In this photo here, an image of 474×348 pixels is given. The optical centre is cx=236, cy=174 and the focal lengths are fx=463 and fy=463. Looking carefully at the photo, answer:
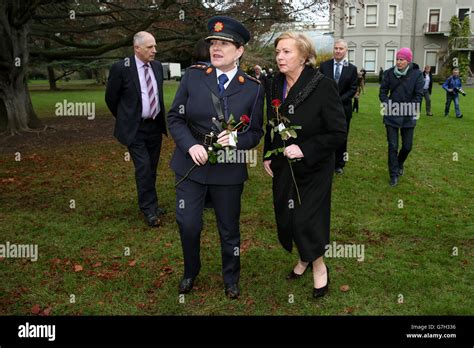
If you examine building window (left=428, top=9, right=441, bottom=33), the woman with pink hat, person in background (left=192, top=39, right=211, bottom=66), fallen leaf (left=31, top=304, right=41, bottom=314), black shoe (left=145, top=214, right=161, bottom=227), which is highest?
building window (left=428, top=9, right=441, bottom=33)

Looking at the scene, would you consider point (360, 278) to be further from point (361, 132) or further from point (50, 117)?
point (50, 117)

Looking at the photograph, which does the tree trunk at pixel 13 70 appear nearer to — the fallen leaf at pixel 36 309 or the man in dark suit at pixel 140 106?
the man in dark suit at pixel 140 106

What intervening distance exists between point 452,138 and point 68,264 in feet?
37.0

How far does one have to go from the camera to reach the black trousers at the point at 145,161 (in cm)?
616

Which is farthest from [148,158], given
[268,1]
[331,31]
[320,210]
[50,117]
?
[331,31]

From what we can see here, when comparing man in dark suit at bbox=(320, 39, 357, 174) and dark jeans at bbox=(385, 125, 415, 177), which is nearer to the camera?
dark jeans at bbox=(385, 125, 415, 177)

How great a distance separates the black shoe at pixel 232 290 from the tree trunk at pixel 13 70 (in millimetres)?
11781

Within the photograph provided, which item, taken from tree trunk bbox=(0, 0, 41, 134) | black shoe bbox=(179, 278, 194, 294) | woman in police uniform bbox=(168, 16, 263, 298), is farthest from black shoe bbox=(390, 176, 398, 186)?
tree trunk bbox=(0, 0, 41, 134)

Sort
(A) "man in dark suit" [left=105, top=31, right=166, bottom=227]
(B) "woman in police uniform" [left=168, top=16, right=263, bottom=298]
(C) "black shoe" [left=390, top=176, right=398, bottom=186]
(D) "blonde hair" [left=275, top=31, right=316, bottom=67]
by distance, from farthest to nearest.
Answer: (C) "black shoe" [left=390, top=176, right=398, bottom=186]
(A) "man in dark suit" [left=105, top=31, right=166, bottom=227]
(B) "woman in police uniform" [left=168, top=16, right=263, bottom=298]
(D) "blonde hair" [left=275, top=31, right=316, bottom=67]

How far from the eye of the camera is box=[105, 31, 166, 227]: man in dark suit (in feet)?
19.8

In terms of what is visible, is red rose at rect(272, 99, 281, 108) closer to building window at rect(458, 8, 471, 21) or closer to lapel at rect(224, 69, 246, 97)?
lapel at rect(224, 69, 246, 97)

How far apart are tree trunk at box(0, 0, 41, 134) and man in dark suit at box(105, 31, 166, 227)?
877cm

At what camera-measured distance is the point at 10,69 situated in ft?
44.2

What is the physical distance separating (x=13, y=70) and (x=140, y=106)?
30.7 feet
